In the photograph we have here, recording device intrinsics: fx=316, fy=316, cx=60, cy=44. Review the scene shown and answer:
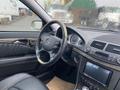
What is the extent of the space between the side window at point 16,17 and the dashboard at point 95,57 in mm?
496

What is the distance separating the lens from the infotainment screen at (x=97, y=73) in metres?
2.34

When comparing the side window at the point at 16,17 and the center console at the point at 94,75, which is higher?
the side window at the point at 16,17

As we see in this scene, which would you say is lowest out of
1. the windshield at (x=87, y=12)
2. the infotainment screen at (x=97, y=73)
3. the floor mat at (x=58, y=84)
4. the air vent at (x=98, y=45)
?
the floor mat at (x=58, y=84)

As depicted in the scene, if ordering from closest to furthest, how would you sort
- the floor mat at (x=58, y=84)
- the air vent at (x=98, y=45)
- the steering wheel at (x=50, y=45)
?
the air vent at (x=98, y=45)
the steering wheel at (x=50, y=45)
the floor mat at (x=58, y=84)

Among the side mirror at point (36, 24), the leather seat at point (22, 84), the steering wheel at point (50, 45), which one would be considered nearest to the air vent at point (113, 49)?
the steering wheel at point (50, 45)

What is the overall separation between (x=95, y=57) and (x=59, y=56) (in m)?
0.31

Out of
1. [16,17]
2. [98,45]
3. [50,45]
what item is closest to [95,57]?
[98,45]

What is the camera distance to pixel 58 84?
3.31 metres

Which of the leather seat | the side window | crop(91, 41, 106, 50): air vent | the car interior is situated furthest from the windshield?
the leather seat

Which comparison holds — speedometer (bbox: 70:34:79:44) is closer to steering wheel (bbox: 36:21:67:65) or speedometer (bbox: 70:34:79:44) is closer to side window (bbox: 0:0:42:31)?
steering wheel (bbox: 36:21:67:65)

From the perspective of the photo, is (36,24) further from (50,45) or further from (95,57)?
(95,57)

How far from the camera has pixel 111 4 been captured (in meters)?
2.88

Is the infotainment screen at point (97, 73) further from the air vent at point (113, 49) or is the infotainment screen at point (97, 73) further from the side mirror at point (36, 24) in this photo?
the side mirror at point (36, 24)

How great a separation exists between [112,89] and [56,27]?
2.62ft
